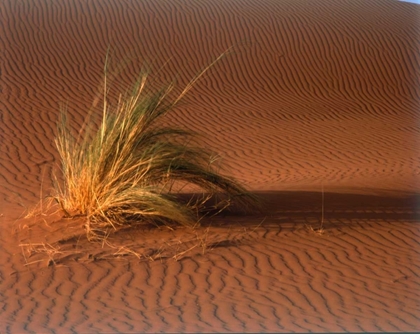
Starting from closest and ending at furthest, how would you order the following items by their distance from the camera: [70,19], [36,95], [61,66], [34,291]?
[34,291], [36,95], [61,66], [70,19]

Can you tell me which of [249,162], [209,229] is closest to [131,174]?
[209,229]

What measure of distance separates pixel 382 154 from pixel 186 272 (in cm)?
858

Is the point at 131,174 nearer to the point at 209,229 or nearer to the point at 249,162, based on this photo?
the point at 209,229

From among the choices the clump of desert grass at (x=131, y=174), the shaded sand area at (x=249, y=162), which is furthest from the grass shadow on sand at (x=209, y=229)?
the clump of desert grass at (x=131, y=174)

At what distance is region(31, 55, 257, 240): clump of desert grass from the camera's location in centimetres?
781

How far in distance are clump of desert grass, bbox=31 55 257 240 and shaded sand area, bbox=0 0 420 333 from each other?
0.26 m

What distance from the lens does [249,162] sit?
44.4 feet

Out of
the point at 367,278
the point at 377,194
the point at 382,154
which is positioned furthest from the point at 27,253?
the point at 382,154

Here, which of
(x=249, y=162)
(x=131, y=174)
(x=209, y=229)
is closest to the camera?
(x=209, y=229)

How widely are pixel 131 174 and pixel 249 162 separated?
18.6 feet

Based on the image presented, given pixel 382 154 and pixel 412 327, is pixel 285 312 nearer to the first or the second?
pixel 412 327

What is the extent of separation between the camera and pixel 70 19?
75.7ft

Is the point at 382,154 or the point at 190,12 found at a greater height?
the point at 190,12

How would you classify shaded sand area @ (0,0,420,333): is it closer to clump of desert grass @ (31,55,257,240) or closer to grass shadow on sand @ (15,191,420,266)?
grass shadow on sand @ (15,191,420,266)
